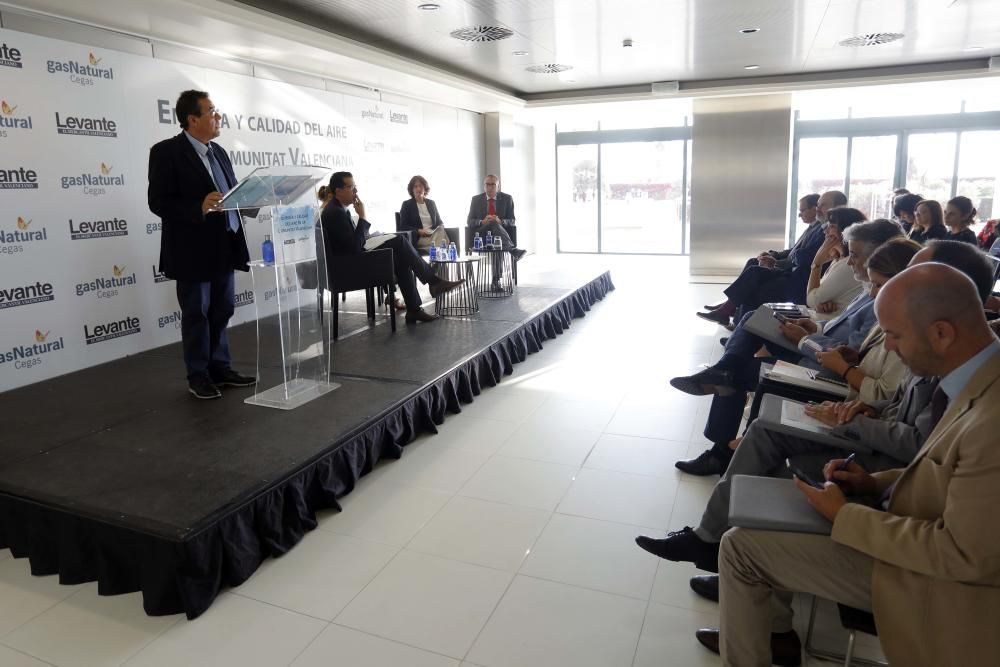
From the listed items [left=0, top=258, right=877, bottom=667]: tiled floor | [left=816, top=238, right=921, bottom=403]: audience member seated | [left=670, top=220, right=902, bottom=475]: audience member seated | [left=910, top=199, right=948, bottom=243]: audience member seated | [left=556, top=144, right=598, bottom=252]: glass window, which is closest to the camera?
[left=0, top=258, right=877, bottom=667]: tiled floor

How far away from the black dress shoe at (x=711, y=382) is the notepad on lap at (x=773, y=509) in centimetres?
127

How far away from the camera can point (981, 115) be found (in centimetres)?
1012

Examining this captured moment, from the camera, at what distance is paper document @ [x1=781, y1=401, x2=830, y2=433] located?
2.05m

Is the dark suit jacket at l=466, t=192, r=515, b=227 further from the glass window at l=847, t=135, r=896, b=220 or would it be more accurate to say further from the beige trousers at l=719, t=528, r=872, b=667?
the beige trousers at l=719, t=528, r=872, b=667

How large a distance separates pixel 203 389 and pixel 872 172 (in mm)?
11149

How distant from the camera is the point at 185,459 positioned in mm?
2740

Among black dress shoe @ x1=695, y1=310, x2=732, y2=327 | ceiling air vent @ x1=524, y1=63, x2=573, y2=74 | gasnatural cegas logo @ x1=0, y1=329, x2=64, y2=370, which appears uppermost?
ceiling air vent @ x1=524, y1=63, x2=573, y2=74

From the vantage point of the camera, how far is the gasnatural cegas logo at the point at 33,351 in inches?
156

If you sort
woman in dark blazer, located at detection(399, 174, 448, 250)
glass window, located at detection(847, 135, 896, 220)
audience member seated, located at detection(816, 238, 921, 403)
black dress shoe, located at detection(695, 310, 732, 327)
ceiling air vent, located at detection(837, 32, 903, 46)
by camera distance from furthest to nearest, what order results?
glass window, located at detection(847, 135, 896, 220), woman in dark blazer, located at detection(399, 174, 448, 250), ceiling air vent, located at detection(837, 32, 903, 46), black dress shoe, located at detection(695, 310, 732, 327), audience member seated, located at detection(816, 238, 921, 403)

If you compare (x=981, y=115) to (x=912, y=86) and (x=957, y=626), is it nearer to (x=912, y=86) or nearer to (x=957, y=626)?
(x=912, y=86)

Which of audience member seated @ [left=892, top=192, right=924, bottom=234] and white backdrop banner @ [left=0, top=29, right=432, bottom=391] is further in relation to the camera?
audience member seated @ [left=892, top=192, right=924, bottom=234]

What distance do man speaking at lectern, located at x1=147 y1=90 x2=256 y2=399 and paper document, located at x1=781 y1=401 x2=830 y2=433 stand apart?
2686mm

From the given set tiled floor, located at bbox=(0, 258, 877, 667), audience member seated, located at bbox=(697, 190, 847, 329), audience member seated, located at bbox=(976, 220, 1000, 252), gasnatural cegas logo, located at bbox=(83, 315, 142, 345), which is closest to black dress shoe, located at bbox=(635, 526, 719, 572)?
tiled floor, located at bbox=(0, 258, 877, 667)

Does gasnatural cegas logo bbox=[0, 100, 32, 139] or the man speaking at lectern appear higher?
gasnatural cegas logo bbox=[0, 100, 32, 139]
